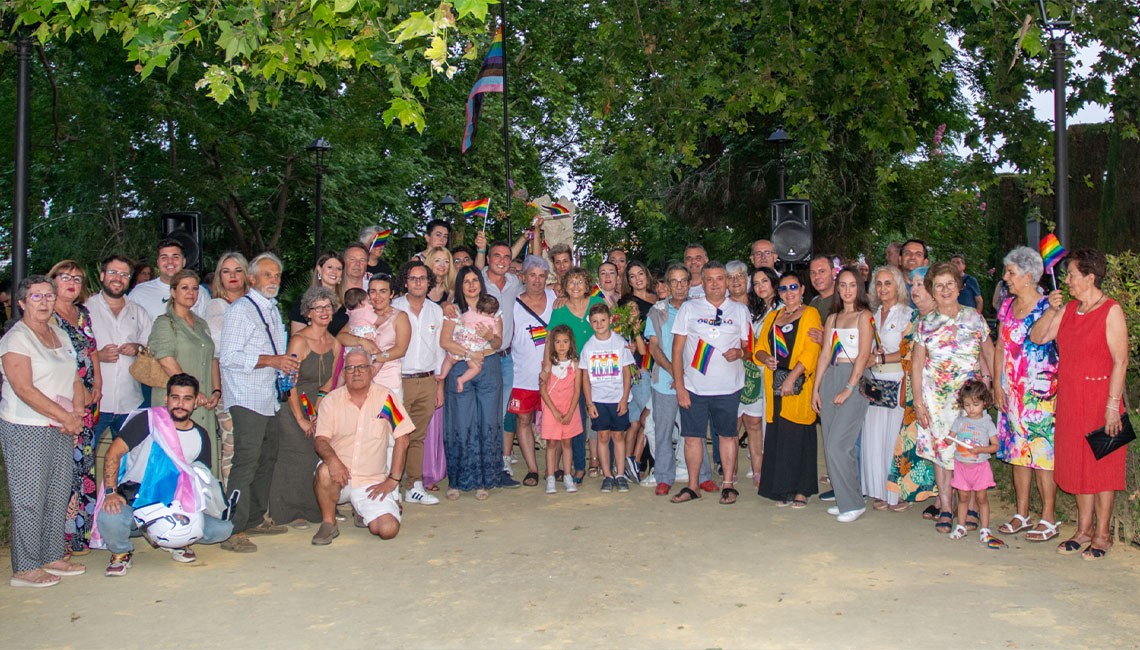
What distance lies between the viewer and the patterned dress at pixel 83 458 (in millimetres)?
6277

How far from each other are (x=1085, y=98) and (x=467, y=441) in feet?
19.6

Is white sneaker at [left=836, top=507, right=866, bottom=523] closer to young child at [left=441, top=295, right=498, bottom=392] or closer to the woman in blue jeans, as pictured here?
the woman in blue jeans

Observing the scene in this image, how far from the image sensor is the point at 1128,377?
27.6 feet

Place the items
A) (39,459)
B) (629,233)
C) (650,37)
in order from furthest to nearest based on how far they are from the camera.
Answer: (629,233) < (650,37) < (39,459)

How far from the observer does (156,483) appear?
6176 mm

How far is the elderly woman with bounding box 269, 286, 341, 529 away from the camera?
7.07 metres

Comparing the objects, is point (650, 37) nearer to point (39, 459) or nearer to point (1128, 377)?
point (1128, 377)

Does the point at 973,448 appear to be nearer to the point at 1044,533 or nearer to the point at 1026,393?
the point at 1026,393

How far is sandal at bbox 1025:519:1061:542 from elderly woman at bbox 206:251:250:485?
16.4 ft

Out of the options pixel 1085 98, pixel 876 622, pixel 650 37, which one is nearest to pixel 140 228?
pixel 650 37

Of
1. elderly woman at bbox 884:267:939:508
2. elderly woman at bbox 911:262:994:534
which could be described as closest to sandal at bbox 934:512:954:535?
elderly woman at bbox 911:262:994:534

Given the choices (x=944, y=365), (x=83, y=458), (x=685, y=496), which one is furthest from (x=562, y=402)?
(x=83, y=458)

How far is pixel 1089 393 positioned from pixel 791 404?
2010mm

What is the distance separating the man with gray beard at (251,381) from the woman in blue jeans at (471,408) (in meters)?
1.63
